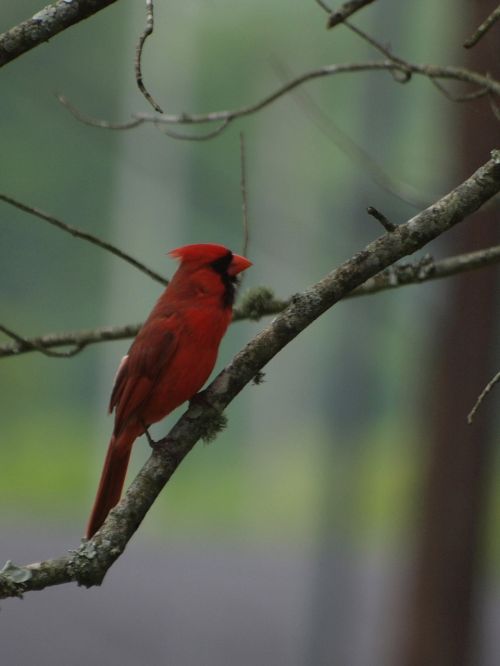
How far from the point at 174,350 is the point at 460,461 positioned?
3060 millimetres

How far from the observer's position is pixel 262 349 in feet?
8.04

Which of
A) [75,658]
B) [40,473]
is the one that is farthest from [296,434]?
[75,658]

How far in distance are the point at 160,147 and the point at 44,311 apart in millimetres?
2349

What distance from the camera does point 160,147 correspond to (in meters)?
13.3

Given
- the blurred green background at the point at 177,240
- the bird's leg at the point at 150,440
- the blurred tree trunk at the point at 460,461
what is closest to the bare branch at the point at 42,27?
the bird's leg at the point at 150,440

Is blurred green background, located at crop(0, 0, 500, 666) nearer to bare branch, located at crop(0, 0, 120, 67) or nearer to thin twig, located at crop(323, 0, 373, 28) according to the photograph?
thin twig, located at crop(323, 0, 373, 28)

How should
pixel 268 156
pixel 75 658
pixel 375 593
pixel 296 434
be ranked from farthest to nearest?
1. pixel 296 434
2. pixel 268 156
3. pixel 375 593
4. pixel 75 658

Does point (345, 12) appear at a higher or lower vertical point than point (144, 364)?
higher

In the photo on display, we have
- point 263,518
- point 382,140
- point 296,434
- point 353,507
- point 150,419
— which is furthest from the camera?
point 296,434

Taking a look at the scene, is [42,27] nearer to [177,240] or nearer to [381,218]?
[381,218]

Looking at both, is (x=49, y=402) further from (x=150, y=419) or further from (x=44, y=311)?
(x=150, y=419)

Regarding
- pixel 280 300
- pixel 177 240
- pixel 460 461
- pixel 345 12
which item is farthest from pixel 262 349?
pixel 177 240

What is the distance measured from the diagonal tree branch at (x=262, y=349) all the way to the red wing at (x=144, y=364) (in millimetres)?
746

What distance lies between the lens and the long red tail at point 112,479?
3.19 meters
